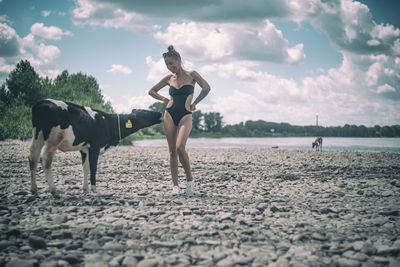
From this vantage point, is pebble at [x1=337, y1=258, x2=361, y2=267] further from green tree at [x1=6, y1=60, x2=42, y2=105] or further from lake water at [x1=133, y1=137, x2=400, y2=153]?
green tree at [x1=6, y1=60, x2=42, y2=105]

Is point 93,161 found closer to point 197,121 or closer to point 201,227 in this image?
point 201,227

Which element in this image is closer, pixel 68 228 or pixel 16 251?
pixel 16 251

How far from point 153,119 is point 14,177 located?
187 inches

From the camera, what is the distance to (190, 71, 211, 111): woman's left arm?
6.38 metres

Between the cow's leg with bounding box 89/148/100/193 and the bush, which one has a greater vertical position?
the bush

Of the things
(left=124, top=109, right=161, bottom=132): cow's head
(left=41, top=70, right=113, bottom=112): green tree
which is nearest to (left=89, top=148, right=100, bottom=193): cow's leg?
(left=124, top=109, right=161, bottom=132): cow's head

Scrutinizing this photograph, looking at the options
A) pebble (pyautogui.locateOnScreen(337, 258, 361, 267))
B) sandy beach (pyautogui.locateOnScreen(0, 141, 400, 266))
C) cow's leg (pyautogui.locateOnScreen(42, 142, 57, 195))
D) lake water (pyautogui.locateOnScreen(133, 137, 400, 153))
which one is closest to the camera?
pebble (pyautogui.locateOnScreen(337, 258, 361, 267))

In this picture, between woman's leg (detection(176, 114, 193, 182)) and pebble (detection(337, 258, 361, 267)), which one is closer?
pebble (detection(337, 258, 361, 267))

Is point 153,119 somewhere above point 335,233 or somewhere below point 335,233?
above

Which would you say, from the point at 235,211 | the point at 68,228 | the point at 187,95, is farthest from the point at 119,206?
the point at 187,95

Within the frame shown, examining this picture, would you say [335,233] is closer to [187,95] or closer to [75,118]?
[187,95]

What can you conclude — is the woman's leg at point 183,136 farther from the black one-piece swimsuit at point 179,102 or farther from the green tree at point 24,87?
the green tree at point 24,87

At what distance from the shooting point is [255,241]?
3758 mm

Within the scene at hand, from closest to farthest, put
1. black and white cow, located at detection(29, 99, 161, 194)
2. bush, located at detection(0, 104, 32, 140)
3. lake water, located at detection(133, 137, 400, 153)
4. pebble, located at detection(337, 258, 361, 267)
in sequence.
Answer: pebble, located at detection(337, 258, 361, 267), black and white cow, located at detection(29, 99, 161, 194), bush, located at detection(0, 104, 32, 140), lake water, located at detection(133, 137, 400, 153)
